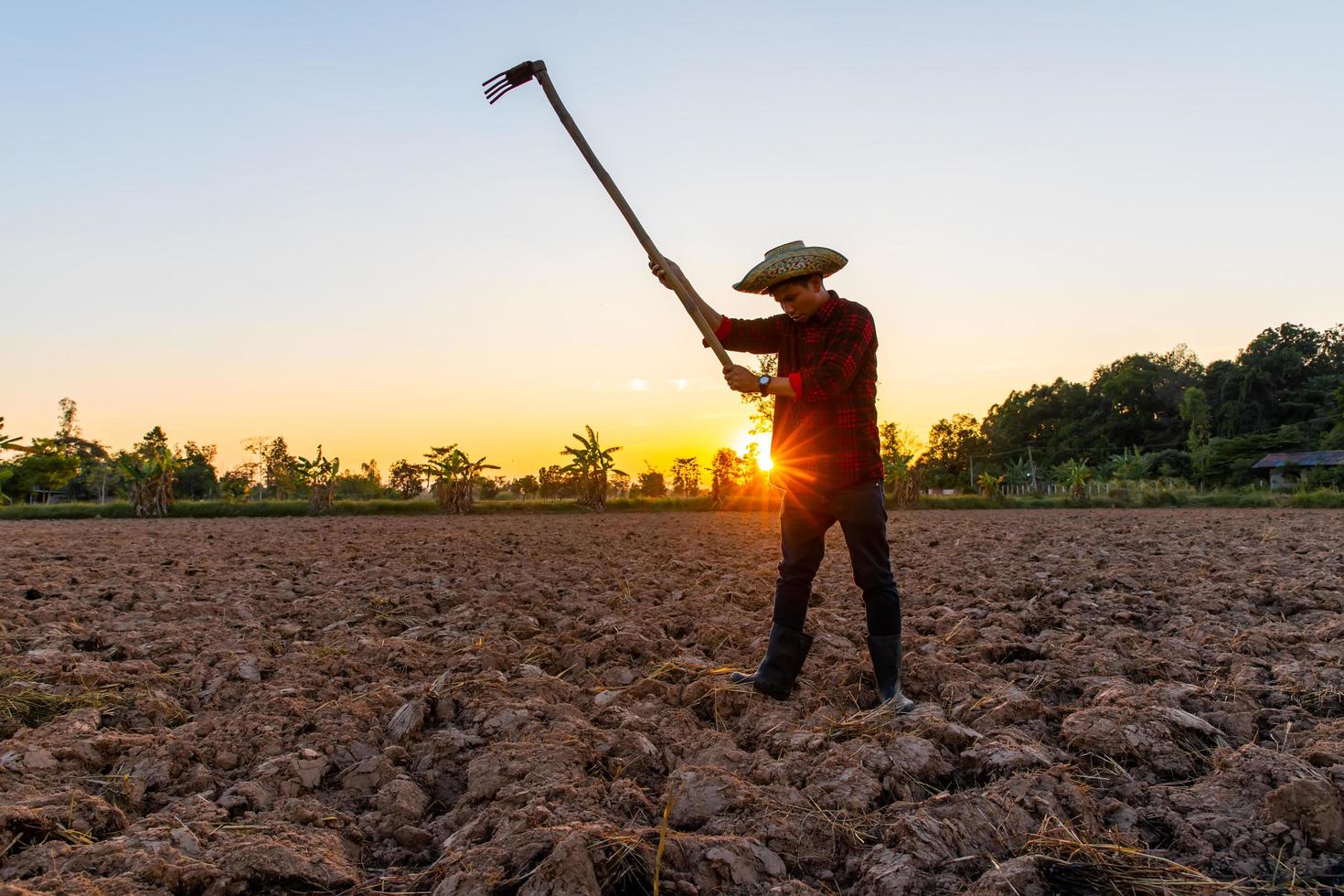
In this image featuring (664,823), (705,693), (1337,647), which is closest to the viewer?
(664,823)

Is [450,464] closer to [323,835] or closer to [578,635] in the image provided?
[578,635]

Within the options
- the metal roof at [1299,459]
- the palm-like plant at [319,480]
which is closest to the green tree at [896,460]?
the palm-like plant at [319,480]

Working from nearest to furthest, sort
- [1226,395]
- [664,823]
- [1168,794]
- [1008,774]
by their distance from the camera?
[664,823], [1168,794], [1008,774], [1226,395]

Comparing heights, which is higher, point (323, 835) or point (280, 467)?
point (280, 467)

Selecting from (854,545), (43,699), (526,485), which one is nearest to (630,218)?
(854,545)

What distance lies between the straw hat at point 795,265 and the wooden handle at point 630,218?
26 centimetres

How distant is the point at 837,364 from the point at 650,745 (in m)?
1.44

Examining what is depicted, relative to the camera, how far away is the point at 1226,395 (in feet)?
202

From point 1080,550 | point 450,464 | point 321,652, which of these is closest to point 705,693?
point 321,652

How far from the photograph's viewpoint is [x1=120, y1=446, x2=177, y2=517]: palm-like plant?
23.5 meters

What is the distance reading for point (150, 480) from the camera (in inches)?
941

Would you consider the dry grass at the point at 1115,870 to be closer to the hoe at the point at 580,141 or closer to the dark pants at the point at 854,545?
the dark pants at the point at 854,545

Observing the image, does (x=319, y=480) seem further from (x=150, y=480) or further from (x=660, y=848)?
(x=660, y=848)

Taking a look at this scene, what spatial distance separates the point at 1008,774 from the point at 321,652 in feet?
10.0
